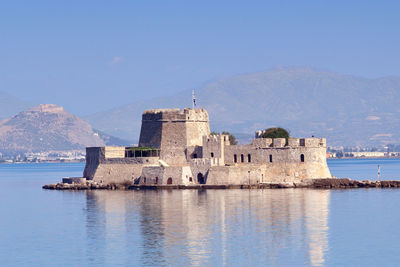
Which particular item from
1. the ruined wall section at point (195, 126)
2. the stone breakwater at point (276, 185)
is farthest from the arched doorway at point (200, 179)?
the ruined wall section at point (195, 126)

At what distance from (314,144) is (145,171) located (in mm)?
13314

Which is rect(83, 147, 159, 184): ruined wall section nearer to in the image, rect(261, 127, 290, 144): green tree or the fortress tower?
the fortress tower

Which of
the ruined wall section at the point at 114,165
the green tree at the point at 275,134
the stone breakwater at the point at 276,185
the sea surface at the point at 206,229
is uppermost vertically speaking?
the green tree at the point at 275,134

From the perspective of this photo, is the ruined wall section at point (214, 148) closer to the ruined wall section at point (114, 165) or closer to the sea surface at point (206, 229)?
the ruined wall section at point (114, 165)

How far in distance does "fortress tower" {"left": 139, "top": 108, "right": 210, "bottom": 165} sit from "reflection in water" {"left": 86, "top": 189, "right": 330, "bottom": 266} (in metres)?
6.18

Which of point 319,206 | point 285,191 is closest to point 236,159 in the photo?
point 285,191

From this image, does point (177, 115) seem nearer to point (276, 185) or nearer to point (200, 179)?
point (200, 179)

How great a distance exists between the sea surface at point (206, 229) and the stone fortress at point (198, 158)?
232cm

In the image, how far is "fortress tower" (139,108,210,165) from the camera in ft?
235

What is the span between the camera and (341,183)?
69.9 m

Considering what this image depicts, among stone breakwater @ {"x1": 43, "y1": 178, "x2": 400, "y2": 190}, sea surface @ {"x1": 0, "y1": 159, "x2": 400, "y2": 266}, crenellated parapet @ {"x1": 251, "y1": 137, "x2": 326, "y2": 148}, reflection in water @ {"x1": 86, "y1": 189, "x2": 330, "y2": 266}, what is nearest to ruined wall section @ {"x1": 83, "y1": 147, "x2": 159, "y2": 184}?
stone breakwater @ {"x1": 43, "y1": 178, "x2": 400, "y2": 190}

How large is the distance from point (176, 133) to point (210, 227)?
87.7ft

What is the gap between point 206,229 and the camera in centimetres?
4506

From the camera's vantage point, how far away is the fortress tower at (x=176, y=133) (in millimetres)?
71500
